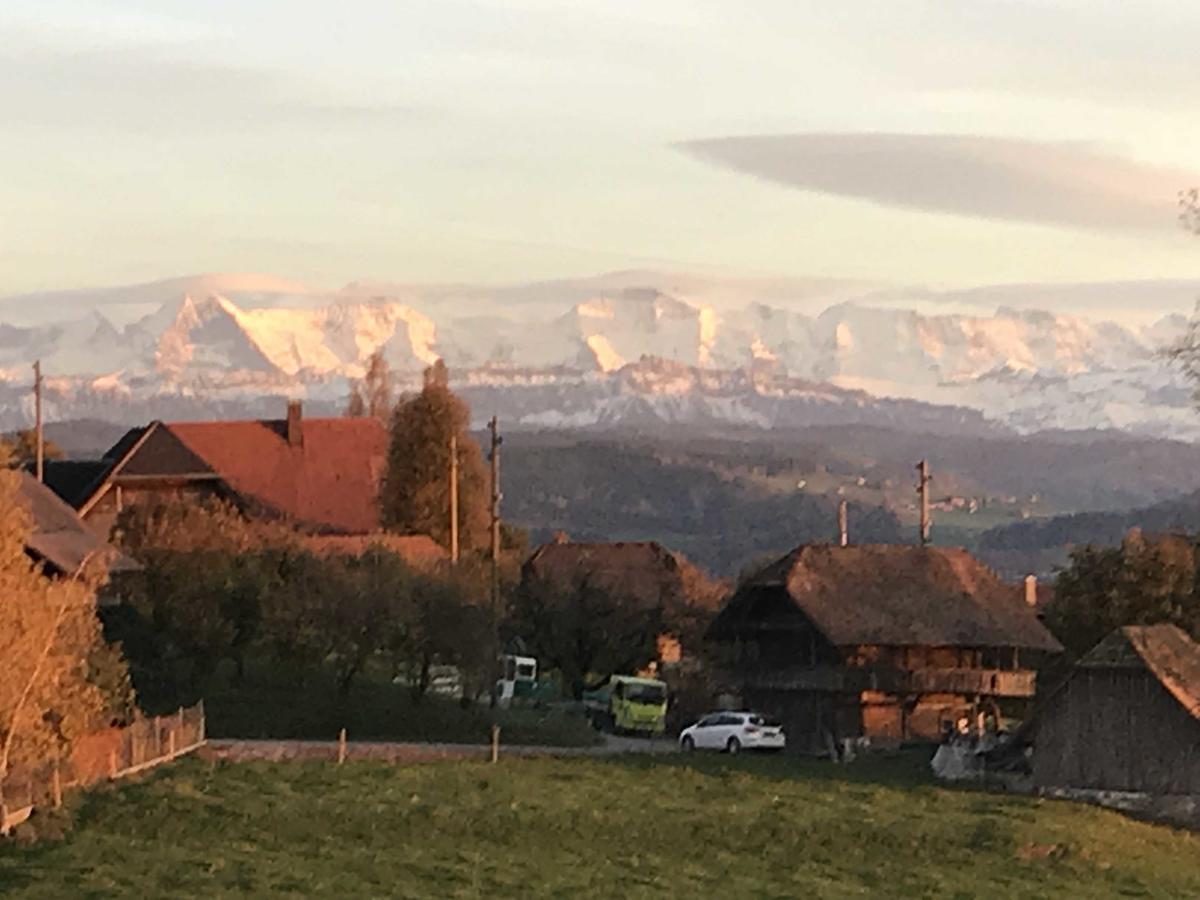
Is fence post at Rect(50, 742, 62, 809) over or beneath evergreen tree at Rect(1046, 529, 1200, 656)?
beneath

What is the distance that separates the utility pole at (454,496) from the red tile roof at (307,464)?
6.91 m

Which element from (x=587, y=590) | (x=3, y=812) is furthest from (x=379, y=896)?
(x=587, y=590)

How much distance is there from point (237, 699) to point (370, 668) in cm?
783

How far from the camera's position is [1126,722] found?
6056 centimetres

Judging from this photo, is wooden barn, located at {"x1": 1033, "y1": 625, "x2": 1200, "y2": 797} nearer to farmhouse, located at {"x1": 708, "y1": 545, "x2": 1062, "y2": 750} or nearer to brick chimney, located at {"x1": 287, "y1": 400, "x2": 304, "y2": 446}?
farmhouse, located at {"x1": 708, "y1": 545, "x2": 1062, "y2": 750}

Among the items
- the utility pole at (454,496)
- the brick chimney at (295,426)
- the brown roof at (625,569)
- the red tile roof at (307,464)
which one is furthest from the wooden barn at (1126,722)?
the brick chimney at (295,426)

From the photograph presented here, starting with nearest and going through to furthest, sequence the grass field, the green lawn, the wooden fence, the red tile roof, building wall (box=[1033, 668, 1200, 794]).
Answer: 1. the green lawn
2. the wooden fence
3. building wall (box=[1033, 668, 1200, 794])
4. the grass field
5. the red tile roof

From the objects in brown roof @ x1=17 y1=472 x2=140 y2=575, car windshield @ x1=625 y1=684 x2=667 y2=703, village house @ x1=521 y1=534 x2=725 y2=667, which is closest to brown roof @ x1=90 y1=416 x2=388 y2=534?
village house @ x1=521 y1=534 x2=725 y2=667

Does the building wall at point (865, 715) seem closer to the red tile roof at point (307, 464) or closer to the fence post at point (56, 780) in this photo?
the fence post at point (56, 780)

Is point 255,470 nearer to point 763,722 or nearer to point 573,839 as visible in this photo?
point 763,722

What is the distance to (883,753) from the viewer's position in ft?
222

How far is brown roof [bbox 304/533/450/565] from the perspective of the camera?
8856 centimetres

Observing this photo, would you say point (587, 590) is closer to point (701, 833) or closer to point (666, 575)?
point (666, 575)

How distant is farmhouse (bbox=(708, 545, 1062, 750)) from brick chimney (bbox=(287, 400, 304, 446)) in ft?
157
